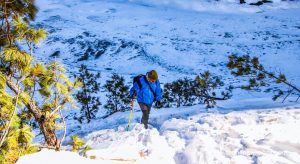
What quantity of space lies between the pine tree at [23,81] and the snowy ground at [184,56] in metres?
0.76

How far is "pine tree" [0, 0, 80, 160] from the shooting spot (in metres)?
4.17

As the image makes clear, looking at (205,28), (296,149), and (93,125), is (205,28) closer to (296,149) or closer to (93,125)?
(93,125)

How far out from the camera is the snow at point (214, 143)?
17.9 ft

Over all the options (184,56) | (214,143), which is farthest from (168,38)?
(214,143)

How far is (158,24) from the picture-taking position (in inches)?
2265

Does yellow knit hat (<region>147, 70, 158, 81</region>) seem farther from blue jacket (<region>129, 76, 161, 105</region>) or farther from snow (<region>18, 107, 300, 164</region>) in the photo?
snow (<region>18, 107, 300, 164</region>)

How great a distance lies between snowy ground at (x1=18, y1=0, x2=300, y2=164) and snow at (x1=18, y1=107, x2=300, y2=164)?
2 centimetres

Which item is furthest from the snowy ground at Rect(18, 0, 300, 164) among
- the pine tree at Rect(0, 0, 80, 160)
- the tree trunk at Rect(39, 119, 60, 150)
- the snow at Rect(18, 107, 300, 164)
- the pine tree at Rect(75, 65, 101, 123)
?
the pine tree at Rect(75, 65, 101, 123)

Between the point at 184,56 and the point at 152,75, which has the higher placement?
the point at 152,75

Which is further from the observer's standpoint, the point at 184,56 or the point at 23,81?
the point at 184,56

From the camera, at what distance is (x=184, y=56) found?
152 ft

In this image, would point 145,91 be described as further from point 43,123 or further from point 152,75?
point 43,123

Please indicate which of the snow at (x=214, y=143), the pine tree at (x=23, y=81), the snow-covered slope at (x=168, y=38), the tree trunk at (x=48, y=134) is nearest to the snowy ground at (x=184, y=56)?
the snow at (x=214, y=143)

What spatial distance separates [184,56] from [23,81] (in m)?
42.3
